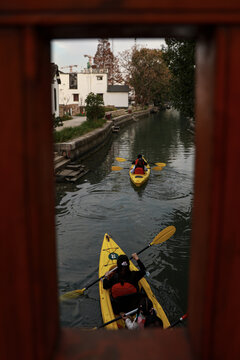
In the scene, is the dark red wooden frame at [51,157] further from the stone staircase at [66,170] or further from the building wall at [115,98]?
the building wall at [115,98]

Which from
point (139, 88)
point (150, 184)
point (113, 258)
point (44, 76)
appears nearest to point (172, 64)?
point (150, 184)

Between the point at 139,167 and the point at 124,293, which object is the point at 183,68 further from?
the point at 124,293

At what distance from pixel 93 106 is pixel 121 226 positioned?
17506 mm

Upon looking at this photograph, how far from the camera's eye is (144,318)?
462cm

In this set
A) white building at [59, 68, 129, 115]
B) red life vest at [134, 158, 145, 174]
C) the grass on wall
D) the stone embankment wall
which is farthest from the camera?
white building at [59, 68, 129, 115]

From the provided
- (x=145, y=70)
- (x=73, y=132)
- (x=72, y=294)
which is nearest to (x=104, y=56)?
(x=145, y=70)

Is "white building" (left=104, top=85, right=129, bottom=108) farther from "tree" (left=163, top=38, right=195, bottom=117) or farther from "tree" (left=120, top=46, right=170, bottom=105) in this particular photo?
"tree" (left=163, top=38, right=195, bottom=117)

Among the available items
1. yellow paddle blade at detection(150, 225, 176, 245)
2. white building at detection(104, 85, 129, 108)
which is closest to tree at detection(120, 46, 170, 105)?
white building at detection(104, 85, 129, 108)

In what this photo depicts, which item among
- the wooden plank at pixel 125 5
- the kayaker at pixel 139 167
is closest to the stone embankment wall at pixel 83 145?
the kayaker at pixel 139 167

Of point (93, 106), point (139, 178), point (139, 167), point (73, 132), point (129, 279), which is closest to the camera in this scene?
point (129, 279)

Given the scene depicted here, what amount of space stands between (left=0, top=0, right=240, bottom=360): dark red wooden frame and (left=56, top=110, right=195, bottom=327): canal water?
15.5 feet

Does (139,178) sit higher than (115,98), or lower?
lower

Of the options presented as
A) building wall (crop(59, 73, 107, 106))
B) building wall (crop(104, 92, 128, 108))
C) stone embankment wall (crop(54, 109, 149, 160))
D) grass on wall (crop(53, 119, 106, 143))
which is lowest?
stone embankment wall (crop(54, 109, 149, 160))

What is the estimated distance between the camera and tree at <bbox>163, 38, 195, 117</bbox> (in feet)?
32.2
